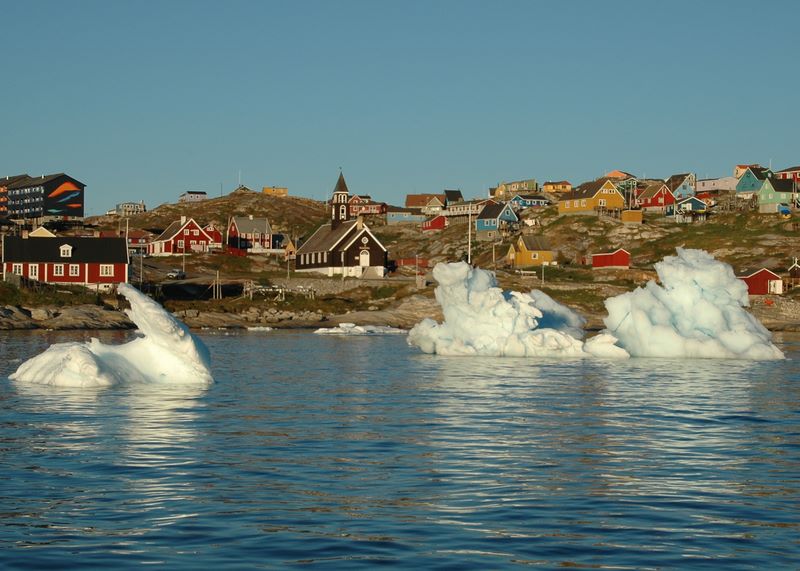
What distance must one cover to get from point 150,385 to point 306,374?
30.5ft

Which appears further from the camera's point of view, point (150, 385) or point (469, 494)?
point (150, 385)

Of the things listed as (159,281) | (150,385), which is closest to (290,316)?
(159,281)

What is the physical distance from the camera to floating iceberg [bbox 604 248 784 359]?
5141 cm

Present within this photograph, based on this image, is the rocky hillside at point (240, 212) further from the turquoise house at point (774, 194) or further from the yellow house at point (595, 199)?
the turquoise house at point (774, 194)

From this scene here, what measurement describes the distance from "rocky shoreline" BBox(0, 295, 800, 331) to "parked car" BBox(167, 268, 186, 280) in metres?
16.3

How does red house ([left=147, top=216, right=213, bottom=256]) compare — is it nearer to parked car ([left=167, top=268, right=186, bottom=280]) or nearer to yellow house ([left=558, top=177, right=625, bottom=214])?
parked car ([left=167, top=268, right=186, bottom=280])

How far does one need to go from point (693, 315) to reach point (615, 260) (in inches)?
2145

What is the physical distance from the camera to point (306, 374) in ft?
141

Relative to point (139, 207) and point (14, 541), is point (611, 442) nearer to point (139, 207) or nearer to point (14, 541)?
point (14, 541)

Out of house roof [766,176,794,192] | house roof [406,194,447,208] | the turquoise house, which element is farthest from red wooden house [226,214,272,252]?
house roof [766,176,794,192]

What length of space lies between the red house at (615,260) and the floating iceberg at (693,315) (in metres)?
52.3

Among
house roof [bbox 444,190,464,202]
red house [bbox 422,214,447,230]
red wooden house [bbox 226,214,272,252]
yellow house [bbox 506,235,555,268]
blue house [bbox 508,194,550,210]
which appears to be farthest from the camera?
house roof [bbox 444,190,464,202]

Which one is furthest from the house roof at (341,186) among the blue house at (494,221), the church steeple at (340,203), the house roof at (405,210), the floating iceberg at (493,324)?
the floating iceberg at (493,324)

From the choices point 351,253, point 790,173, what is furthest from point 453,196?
point 351,253
